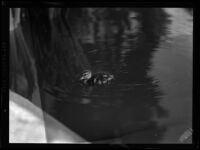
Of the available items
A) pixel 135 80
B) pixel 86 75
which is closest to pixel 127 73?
pixel 135 80

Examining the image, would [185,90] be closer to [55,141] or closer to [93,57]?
[93,57]

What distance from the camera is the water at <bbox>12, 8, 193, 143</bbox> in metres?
2.44

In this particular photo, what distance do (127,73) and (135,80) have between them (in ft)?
0.14

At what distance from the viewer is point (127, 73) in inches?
96.7

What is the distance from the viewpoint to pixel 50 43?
244cm

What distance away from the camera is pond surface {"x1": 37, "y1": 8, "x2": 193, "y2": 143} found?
2436 mm

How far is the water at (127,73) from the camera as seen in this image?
244 centimetres

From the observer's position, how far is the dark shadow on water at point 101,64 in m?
2.44

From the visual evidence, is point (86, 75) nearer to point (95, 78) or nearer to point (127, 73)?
point (95, 78)

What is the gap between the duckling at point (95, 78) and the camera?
246 cm

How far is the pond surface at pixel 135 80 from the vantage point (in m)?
2.44

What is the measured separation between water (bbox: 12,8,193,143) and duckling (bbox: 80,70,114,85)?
1.1 inches
